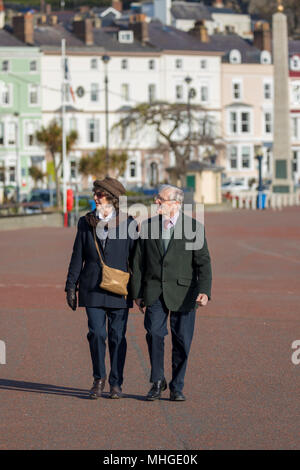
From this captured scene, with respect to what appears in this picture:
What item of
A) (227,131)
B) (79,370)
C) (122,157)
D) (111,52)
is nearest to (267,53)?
(227,131)

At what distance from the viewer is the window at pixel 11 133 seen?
314 feet

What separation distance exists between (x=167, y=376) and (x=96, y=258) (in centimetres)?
170

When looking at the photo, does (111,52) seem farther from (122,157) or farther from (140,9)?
(140,9)

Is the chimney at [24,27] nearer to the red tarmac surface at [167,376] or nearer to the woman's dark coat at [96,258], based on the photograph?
the red tarmac surface at [167,376]

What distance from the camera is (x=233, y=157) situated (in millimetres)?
105375

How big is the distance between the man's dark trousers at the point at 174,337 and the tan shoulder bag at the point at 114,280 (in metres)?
0.27

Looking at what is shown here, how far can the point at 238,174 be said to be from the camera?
10462 cm

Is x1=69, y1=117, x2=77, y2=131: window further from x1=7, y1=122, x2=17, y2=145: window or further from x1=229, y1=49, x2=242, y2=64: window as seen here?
x1=229, y1=49, x2=242, y2=64: window

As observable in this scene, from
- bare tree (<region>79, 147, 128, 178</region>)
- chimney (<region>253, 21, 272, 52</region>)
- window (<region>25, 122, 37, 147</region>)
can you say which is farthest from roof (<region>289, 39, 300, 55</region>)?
bare tree (<region>79, 147, 128, 178</region>)

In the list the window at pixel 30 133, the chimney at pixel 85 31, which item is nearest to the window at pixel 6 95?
the window at pixel 30 133

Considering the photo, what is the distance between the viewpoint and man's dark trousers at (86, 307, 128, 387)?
9961 millimetres

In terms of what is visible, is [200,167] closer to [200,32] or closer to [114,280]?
[200,32]

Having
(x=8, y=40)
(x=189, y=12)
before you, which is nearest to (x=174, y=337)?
(x=8, y=40)

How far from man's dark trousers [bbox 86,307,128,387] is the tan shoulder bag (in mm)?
220
